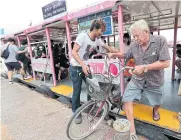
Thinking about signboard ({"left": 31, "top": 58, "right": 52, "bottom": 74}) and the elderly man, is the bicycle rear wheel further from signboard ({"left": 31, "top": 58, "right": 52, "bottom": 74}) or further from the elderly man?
signboard ({"left": 31, "top": 58, "right": 52, "bottom": 74})

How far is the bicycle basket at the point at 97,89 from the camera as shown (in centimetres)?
241

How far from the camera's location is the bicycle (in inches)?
98.8

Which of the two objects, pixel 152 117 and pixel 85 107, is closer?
pixel 85 107

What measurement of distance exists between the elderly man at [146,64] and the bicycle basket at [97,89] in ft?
1.00

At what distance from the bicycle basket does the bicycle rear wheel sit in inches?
7.1

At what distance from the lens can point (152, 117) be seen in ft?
9.26

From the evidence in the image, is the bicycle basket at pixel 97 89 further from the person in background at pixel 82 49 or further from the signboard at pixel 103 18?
the signboard at pixel 103 18

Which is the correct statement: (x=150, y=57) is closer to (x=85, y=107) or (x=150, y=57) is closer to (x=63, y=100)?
(x=85, y=107)

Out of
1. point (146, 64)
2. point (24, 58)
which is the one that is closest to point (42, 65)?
point (24, 58)

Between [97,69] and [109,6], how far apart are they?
142 centimetres

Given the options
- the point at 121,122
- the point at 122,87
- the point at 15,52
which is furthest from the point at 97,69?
the point at 15,52

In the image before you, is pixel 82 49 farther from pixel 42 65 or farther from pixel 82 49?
pixel 42 65

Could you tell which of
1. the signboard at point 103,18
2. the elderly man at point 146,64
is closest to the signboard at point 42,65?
the signboard at point 103,18

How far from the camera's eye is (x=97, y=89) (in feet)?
8.00
